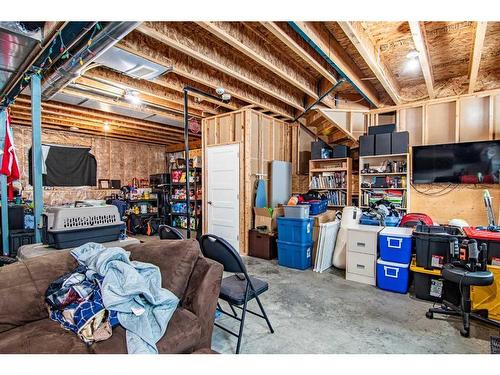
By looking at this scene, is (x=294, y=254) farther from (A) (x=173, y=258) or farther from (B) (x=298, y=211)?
(A) (x=173, y=258)

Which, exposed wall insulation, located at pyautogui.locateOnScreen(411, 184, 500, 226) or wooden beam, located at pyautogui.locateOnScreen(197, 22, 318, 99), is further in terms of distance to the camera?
exposed wall insulation, located at pyautogui.locateOnScreen(411, 184, 500, 226)

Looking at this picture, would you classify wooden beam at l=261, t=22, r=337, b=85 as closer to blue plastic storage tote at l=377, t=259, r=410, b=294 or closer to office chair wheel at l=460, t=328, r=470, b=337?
blue plastic storage tote at l=377, t=259, r=410, b=294

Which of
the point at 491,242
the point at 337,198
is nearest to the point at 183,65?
the point at 337,198

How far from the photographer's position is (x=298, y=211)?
12.9 feet

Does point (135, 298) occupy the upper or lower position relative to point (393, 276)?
upper

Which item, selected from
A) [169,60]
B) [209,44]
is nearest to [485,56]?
[209,44]

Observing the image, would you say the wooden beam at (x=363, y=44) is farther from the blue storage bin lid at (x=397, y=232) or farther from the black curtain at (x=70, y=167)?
the black curtain at (x=70, y=167)

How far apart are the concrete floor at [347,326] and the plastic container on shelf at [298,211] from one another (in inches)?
43.1

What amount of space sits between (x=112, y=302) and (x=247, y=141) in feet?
11.9

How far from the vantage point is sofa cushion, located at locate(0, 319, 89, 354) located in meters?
1.28

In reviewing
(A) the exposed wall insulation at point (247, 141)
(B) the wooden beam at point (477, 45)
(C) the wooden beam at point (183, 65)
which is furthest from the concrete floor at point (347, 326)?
(C) the wooden beam at point (183, 65)

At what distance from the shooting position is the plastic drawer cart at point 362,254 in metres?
3.23

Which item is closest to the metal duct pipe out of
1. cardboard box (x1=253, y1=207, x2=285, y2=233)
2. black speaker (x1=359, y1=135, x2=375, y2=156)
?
cardboard box (x1=253, y1=207, x2=285, y2=233)
